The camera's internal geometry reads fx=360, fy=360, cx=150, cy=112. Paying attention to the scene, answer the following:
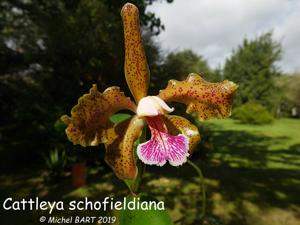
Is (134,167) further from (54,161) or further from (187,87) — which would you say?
(54,161)

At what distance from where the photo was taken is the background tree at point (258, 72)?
88.2 feet

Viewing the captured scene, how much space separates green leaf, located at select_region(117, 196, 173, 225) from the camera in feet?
3.57

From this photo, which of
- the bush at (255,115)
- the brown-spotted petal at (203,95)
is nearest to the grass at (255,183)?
the brown-spotted petal at (203,95)

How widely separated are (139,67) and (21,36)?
31.2 ft

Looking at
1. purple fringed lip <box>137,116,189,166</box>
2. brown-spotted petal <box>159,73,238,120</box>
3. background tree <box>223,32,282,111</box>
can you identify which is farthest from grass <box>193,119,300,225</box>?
background tree <box>223,32,282,111</box>

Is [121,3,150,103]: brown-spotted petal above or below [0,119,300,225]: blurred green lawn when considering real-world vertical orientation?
above

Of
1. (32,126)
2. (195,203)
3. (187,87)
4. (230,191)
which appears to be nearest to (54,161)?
(32,126)

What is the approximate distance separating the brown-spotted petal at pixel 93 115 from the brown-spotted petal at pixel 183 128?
19cm

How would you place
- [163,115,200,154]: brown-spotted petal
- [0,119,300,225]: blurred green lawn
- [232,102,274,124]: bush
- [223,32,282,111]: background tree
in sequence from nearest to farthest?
[163,115,200,154]: brown-spotted petal < [0,119,300,225]: blurred green lawn < [232,102,274,124]: bush < [223,32,282,111]: background tree

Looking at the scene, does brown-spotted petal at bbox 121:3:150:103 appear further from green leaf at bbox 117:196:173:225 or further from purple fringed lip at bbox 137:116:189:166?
green leaf at bbox 117:196:173:225

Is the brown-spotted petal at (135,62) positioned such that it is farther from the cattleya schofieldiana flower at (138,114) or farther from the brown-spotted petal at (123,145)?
the brown-spotted petal at (123,145)

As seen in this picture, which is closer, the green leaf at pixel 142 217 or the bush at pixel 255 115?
the green leaf at pixel 142 217

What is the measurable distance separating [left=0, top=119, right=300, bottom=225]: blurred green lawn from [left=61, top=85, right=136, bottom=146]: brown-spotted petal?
4435 mm

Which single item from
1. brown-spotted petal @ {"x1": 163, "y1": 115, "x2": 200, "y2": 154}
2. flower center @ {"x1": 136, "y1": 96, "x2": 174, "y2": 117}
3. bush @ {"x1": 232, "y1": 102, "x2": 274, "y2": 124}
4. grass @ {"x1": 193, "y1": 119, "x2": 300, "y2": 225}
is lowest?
grass @ {"x1": 193, "y1": 119, "x2": 300, "y2": 225}
